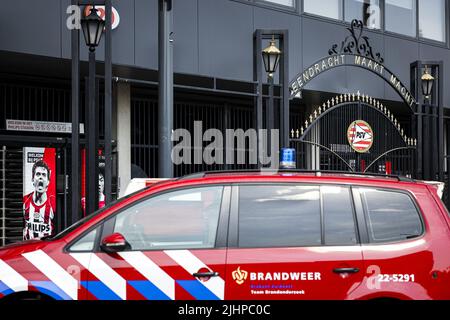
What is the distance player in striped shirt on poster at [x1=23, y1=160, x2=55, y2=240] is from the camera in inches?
390

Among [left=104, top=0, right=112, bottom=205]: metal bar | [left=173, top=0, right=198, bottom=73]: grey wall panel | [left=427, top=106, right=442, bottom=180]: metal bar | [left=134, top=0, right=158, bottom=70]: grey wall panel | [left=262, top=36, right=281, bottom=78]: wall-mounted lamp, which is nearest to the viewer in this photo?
[left=104, top=0, right=112, bottom=205]: metal bar

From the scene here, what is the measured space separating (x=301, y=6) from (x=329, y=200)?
28.0 feet

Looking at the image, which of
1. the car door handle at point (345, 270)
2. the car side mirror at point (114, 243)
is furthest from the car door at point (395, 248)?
the car side mirror at point (114, 243)

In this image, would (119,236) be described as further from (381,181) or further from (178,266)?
(381,181)

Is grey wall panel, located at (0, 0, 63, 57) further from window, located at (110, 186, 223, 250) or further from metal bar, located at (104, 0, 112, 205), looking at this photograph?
window, located at (110, 186, 223, 250)

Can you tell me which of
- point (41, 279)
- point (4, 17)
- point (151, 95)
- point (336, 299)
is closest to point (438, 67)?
point (151, 95)

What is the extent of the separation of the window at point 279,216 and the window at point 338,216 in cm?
7

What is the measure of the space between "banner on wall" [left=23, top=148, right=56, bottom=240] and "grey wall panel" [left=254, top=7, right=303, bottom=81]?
4665 mm

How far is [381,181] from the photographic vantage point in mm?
4695

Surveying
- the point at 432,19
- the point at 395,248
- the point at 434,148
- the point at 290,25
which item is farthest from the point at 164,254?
the point at 432,19

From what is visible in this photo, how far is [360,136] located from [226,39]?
133 inches

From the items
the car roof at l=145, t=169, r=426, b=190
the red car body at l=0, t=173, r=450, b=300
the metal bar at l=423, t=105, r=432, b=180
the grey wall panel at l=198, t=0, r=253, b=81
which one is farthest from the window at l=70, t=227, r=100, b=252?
the metal bar at l=423, t=105, r=432, b=180

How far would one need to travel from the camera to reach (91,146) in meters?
7.78

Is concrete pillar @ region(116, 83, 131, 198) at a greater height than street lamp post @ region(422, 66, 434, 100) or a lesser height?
lesser
